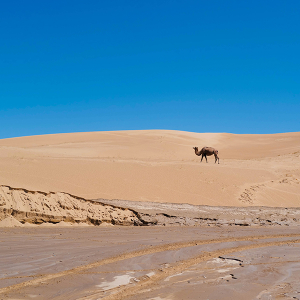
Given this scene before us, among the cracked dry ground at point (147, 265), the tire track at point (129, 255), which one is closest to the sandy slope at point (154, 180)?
the cracked dry ground at point (147, 265)

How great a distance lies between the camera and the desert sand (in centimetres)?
485

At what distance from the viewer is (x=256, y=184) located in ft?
52.5

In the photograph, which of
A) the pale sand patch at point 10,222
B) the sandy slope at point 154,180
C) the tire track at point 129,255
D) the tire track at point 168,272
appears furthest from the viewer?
the sandy slope at point 154,180

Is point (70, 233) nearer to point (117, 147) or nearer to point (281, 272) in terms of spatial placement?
point (281, 272)

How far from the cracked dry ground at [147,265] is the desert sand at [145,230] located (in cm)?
2

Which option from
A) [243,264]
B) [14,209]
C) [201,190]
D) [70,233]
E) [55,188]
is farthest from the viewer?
[201,190]

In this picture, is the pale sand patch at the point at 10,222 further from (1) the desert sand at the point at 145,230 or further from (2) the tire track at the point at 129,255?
(2) the tire track at the point at 129,255

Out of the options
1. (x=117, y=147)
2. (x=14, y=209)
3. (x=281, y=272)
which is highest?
(x=117, y=147)

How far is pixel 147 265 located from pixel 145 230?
3645 millimetres

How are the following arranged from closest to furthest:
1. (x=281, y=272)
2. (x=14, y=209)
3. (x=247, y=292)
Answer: (x=247, y=292) < (x=281, y=272) < (x=14, y=209)

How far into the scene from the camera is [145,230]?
947 cm

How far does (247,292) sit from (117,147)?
3035 centimetres

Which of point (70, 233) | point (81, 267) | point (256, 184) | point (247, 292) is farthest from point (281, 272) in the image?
point (256, 184)

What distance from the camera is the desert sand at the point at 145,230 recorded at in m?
4.85
